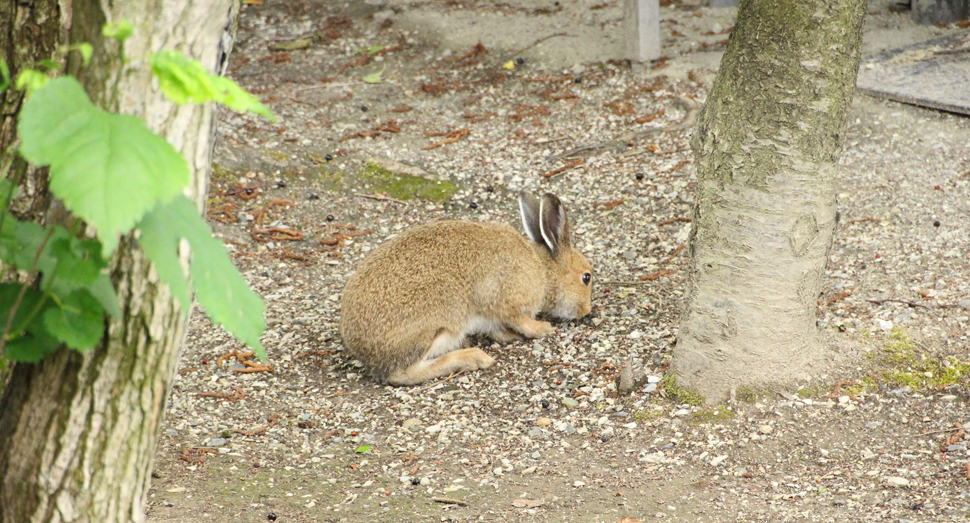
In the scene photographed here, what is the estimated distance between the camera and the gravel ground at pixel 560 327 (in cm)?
393

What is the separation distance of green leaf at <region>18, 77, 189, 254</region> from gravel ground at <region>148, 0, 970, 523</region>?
8.68 feet

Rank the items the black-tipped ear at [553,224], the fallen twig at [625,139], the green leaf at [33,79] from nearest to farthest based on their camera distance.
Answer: the green leaf at [33,79] < the black-tipped ear at [553,224] < the fallen twig at [625,139]

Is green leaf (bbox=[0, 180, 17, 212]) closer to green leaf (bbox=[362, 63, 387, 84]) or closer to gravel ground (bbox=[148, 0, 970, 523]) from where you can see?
gravel ground (bbox=[148, 0, 970, 523])

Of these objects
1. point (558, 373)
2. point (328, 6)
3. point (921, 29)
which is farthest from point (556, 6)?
point (558, 373)

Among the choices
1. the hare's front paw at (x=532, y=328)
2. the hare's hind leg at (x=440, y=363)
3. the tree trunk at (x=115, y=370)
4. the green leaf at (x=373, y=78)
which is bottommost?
the hare's hind leg at (x=440, y=363)

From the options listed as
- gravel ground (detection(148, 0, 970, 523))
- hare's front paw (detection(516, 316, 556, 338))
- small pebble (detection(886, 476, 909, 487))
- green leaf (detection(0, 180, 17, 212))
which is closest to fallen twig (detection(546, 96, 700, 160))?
gravel ground (detection(148, 0, 970, 523))

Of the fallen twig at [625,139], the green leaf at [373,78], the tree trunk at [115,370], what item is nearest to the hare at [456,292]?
the fallen twig at [625,139]

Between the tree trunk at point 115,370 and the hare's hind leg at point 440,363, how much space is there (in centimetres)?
302

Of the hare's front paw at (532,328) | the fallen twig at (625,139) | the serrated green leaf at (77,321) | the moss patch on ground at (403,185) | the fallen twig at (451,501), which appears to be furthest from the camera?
the fallen twig at (625,139)

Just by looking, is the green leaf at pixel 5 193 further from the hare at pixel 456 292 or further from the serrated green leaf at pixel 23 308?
the hare at pixel 456 292

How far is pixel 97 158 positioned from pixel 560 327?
4478 mm

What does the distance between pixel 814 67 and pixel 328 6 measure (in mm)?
8731

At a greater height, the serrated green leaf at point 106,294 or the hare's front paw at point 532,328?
the serrated green leaf at point 106,294

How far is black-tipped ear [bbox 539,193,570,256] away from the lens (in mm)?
5641
